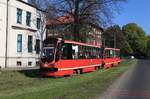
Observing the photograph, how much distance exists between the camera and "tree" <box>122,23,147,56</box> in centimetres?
17338

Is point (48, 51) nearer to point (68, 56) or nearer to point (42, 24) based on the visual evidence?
point (68, 56)

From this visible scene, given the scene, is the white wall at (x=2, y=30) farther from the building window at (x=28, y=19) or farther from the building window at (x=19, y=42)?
the building window at (x=28, y=19)

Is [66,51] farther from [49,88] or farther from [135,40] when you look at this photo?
[135,40]

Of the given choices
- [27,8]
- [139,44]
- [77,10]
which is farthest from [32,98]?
[139,44]

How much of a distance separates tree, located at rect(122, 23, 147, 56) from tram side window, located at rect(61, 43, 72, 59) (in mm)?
141265

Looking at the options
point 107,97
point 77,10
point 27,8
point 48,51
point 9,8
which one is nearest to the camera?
point 107,97

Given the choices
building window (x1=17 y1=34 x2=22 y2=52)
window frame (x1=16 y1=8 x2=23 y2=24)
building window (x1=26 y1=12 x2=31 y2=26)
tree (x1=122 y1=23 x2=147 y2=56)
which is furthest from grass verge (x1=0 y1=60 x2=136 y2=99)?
tree (x1=122 y1=23 x2=147 y2=56)

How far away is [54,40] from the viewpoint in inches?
1254

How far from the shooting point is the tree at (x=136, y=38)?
17338 centimetres

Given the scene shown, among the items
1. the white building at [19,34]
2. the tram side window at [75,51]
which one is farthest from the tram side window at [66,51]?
the white building at [19,34]

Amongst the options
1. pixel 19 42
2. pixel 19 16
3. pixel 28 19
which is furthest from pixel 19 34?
pixel 28 19

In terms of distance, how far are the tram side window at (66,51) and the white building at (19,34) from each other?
13.3 m

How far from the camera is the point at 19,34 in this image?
4856cm

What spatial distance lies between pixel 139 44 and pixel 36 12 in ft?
398
